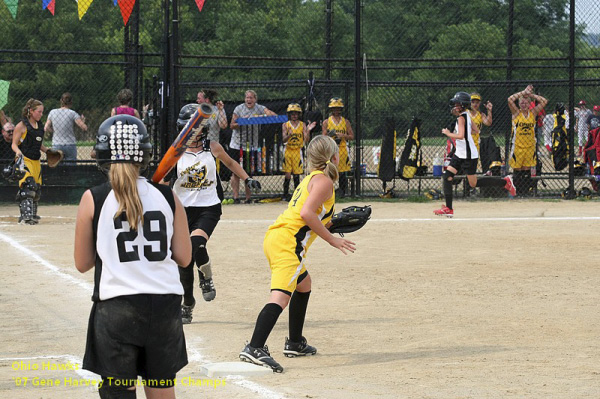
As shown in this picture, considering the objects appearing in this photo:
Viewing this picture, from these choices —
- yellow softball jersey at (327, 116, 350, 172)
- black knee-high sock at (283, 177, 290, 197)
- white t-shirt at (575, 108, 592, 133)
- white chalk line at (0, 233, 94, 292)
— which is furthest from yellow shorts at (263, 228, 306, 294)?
white t-shirt at (575, 108, 592, 133)

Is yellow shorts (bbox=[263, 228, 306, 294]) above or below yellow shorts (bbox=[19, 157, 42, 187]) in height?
below

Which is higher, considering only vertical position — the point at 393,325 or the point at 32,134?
the point at 32,134

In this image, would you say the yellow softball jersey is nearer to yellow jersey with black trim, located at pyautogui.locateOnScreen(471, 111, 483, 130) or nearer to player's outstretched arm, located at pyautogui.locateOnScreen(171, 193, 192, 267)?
yellow jersey with black trim, located at pyautogui.locateOnScreen(471, 111, 483, 130)

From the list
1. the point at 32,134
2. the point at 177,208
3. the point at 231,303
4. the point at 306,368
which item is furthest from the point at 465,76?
the point at 177,208

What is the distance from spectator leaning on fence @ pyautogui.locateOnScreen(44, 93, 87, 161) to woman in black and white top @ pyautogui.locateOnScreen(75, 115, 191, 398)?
1368 cm

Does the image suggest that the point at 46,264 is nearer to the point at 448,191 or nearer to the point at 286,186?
the point at 448,191

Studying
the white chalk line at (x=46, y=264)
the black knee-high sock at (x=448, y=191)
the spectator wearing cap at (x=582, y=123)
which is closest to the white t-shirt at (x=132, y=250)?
the white chalk line at (x=46, y=264)

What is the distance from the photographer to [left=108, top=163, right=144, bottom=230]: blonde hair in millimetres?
4156

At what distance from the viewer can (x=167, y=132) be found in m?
18.0

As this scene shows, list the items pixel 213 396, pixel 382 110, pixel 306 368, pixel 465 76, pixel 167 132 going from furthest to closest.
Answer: pixel 465 76 → pixel 382 110 → pixel 167 132 → pixel 306 368 → pixel 213 396

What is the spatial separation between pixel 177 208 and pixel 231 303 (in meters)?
5.00

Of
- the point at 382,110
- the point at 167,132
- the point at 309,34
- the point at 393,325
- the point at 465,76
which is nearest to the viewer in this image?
the point at 393,325

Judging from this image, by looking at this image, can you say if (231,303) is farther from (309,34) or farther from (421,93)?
(309,34)

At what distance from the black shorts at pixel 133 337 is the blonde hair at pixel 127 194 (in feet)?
1.08
